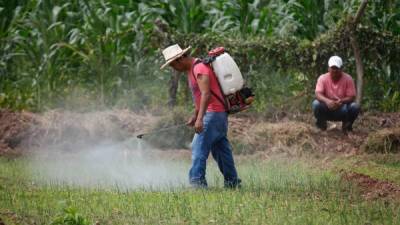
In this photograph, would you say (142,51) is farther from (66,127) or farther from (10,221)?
(10,221)

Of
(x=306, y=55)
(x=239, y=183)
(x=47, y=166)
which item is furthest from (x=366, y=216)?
(x=306, y=55)

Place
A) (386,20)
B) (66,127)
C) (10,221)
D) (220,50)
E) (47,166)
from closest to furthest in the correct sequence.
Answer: (10,221), (220,50), (47,166), (66,127), (386,20)

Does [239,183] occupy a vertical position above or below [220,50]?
below

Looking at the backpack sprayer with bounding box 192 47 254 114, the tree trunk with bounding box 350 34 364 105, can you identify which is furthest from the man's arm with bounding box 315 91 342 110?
the backpack sprayer with bounding box 192 47 254 114

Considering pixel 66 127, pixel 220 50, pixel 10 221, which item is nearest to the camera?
pixel 10 221

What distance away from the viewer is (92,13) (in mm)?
18953

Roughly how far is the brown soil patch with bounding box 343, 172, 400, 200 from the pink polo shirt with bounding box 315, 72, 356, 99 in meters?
3.25

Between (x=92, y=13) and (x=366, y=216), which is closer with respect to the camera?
(x=366, y=216)

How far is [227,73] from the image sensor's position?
10.9 meters

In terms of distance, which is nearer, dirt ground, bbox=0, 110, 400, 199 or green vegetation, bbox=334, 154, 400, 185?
green vegetation, bbox=334, 154, 400, 185

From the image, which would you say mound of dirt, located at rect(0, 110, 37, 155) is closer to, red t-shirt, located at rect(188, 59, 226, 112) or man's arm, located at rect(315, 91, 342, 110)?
man's arm, located at rect(315, 91, 342, 110)

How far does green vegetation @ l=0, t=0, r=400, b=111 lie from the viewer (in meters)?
16.9

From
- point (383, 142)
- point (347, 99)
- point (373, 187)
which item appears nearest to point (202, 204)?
point (373, 187)

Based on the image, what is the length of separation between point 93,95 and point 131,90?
0.72 m
